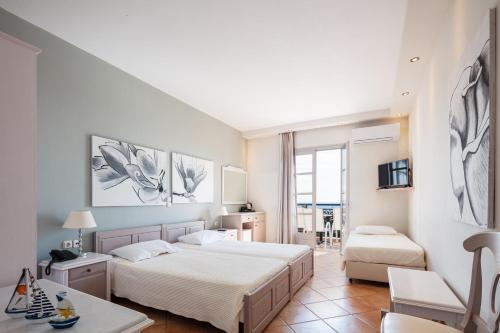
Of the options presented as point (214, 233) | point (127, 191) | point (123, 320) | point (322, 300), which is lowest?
point (322, 300)

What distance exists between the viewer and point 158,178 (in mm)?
3828

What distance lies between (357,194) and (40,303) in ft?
17.0

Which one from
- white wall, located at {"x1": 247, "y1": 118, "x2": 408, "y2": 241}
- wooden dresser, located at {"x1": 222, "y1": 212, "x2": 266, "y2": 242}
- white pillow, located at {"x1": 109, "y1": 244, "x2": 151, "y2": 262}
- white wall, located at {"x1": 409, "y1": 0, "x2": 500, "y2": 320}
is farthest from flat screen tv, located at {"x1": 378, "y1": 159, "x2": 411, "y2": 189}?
white pillow, located at {"x1": 109, "y1": 244, "x2": 151, "y2": 262}

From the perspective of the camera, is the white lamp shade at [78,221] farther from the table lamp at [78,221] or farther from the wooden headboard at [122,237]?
the wooden headboard at [122,237]

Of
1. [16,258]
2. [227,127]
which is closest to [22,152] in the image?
[16,258]

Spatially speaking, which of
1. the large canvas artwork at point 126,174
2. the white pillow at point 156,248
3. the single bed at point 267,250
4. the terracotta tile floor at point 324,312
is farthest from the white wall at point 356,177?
the white pillow at point 156,248

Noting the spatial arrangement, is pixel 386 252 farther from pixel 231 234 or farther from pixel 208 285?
pixel 231 234

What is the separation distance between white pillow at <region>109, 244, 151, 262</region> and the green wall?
0.31 metres

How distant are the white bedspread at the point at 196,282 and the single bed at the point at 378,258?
4.37ft

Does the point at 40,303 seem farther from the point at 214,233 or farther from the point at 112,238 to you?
the point at 214,233

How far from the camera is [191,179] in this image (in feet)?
14.8

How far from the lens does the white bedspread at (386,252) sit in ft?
10.7

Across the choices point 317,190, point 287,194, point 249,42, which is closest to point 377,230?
point 317,190

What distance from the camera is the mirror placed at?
18.2ft
